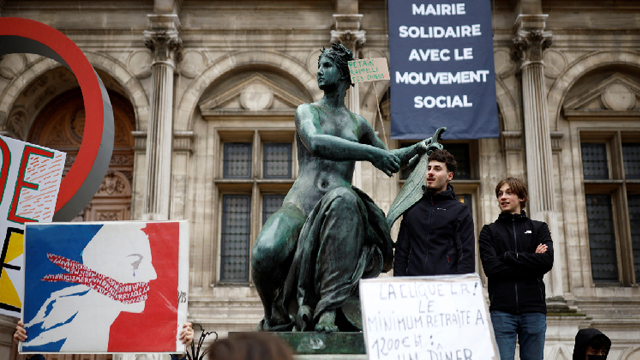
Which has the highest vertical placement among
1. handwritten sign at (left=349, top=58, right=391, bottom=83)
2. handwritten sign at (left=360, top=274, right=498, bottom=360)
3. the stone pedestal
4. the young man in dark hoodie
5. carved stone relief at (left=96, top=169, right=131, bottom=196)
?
carved stone relief at (left=96, top=169, right=131, bottom=196)

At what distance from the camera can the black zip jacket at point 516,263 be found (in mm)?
4379

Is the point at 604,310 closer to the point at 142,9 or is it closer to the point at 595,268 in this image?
the point at 595,268

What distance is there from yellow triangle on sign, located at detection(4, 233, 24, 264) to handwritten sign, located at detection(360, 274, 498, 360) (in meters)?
3.64

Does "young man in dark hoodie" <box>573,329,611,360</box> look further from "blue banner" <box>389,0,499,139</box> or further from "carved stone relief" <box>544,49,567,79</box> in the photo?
"carved stone relief" <box>544,49,567,79</box>

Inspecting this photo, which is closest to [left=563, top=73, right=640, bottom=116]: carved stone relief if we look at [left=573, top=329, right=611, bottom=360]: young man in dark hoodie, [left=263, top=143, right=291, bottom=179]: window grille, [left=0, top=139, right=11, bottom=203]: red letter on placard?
[left=263, top=143, right=291, bottom=179]: window grille

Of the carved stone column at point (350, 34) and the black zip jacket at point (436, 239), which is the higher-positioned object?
the carved stone column at point (350, 34)

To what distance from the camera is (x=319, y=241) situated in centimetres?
404

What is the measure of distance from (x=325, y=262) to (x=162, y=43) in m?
9.22

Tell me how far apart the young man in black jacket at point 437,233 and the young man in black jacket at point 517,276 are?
0.38 m

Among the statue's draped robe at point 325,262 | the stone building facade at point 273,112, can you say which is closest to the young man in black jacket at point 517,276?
the statue's draped robe at point 325,262

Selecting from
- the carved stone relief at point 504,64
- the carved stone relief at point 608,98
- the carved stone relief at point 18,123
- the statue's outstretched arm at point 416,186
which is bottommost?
the statue's outstretched arm at point 416,186

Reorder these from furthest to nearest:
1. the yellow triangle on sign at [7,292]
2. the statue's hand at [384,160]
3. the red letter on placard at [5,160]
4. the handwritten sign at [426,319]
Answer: the red letter on placard at [5,160], the yellow triangle on sign at [7,292], the statue's hand at [384,160], the handwritten sign at [426,319]

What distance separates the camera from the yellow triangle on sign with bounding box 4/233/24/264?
552cm

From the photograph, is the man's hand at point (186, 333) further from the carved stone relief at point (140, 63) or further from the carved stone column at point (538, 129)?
the carved stone relief at point (140, 63)
